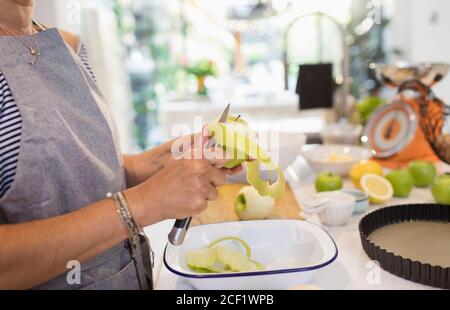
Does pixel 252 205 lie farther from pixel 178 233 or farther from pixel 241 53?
pixel 241 53

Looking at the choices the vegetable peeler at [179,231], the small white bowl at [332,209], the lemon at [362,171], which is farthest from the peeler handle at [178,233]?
the lemon at [362,171]

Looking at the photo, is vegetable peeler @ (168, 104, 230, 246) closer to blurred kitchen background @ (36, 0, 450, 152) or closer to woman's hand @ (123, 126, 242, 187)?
woman's hand @ (123, 126, 242, 187)

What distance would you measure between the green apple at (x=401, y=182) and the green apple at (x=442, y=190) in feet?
0.31

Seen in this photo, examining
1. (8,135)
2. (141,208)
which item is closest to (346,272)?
(141,208)

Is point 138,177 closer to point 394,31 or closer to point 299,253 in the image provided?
point 299,253

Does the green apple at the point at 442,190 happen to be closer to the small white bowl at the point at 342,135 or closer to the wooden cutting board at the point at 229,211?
the wooden cutting board at the point at 229,211

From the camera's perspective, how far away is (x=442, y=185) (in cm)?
117

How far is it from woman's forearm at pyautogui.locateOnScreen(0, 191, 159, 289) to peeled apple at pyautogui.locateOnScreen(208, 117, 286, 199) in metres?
0.19

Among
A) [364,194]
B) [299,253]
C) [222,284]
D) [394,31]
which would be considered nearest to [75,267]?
[222,284]

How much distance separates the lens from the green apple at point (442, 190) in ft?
3.79

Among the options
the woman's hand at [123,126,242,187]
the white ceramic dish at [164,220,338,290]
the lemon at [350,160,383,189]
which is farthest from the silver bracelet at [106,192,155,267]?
the lemon at [350,160,383,189]

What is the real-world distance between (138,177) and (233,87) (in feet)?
7.65

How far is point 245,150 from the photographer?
78cm

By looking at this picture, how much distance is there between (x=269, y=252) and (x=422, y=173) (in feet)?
2.15
